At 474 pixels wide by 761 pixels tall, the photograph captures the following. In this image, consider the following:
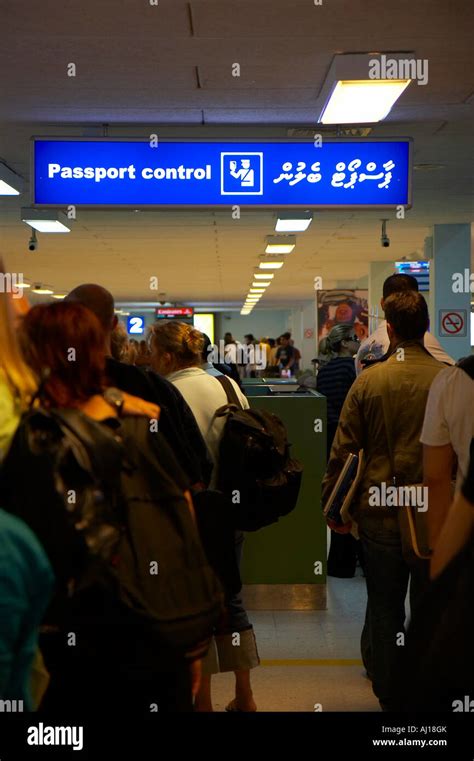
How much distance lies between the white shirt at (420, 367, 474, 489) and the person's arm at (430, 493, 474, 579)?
0.92 m

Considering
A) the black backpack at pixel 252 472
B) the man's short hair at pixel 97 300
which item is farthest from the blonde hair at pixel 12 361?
the black backpack at pixel 252 472

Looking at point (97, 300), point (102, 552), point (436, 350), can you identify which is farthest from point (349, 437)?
point (102, 552)

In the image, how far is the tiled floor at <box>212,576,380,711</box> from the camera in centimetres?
380

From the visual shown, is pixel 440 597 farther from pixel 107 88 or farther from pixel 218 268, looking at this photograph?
pixel 218 268

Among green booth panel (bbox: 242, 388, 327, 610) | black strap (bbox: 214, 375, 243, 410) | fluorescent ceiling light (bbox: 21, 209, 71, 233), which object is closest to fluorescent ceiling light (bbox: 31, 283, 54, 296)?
fluorescent ceiling light (bbox: 21, 209, 71, 233)

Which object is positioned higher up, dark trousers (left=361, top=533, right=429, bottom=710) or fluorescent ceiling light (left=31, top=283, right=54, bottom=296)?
fluorescent ceiling light (left=31, top=283, right=54, bottom=296)

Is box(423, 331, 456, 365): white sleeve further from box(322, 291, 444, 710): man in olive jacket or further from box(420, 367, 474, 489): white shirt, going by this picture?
box(420, 367, 474, 489): white shirt

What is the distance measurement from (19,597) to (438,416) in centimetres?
168

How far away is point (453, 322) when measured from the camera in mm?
10562

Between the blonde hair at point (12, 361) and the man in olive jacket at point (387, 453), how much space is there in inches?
69.7

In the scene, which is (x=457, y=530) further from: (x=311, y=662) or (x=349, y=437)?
(x=311, y=662)

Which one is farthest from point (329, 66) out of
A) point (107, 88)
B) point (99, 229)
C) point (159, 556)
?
point (99, 229)

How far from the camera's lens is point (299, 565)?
206 inches

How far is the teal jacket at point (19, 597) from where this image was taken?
1.53 metres
